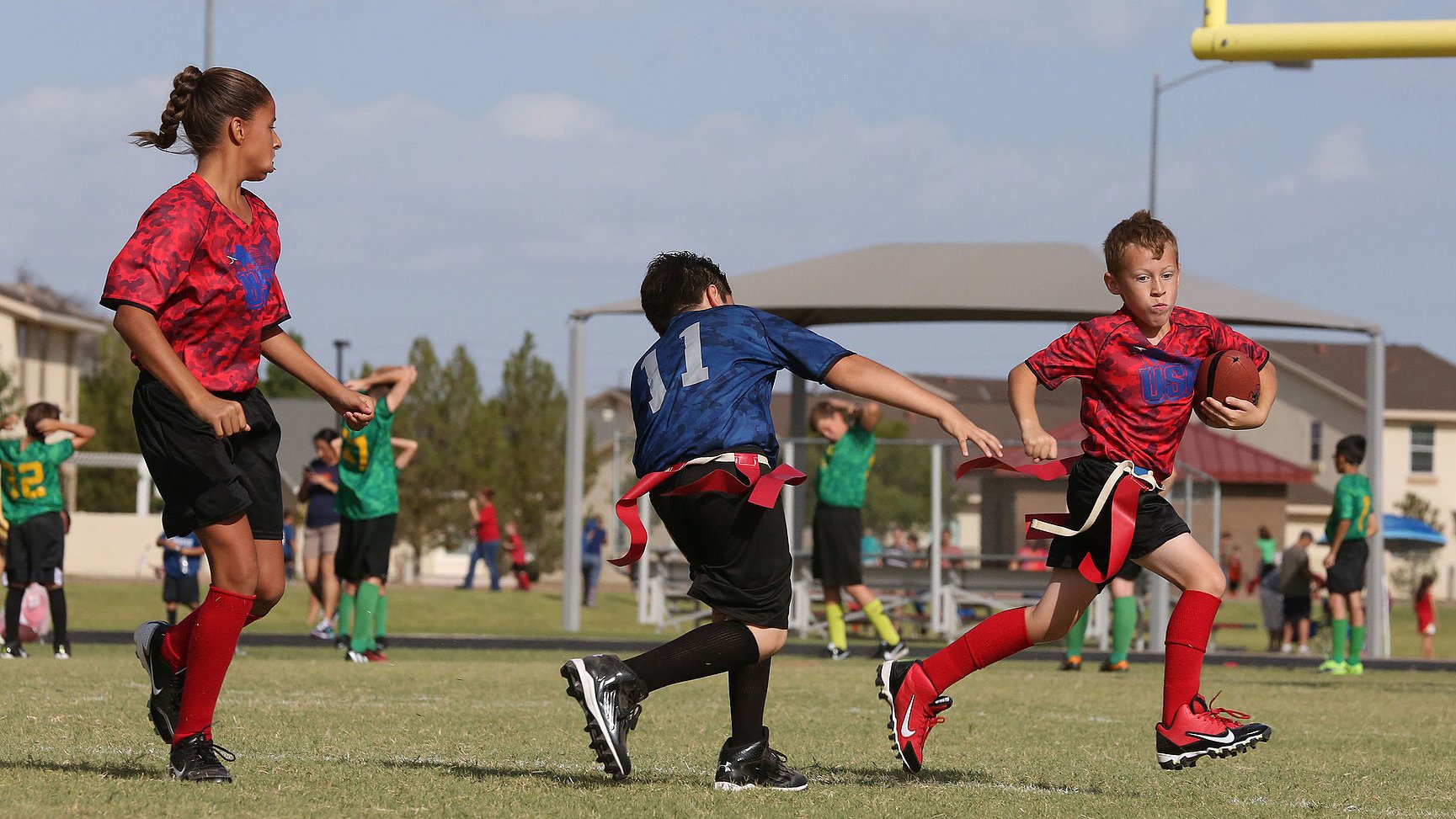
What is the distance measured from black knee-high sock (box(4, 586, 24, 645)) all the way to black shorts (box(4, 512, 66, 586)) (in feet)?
0.27

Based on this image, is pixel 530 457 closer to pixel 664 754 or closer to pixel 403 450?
pixel 403 450

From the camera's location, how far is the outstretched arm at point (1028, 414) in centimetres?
504

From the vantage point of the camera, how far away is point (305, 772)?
5172mm

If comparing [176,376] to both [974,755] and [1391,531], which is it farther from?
[1391,531]

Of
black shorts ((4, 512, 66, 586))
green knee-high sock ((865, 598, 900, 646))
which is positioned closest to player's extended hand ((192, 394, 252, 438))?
black shorts ((4, 512, 66, 586))

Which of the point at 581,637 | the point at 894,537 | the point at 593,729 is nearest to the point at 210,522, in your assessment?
the point at 593,729

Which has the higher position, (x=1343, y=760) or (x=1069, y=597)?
(x=1069, y=597)

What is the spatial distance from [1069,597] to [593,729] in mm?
1619

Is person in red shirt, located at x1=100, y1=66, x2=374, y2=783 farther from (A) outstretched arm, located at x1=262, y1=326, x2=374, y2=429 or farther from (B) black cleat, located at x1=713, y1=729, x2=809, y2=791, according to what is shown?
(B) black cleat, located at x1=713, y1=729, x2=809, y2=791

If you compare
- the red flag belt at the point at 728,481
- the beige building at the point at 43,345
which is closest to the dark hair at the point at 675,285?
the red flag belt at the point at 728,481

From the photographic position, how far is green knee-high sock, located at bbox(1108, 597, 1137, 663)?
13875 millimetres

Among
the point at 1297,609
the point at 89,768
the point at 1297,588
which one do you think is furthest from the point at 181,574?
the point at 89,768

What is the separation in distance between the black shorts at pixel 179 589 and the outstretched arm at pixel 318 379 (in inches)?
570

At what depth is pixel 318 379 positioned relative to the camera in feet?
17.2
